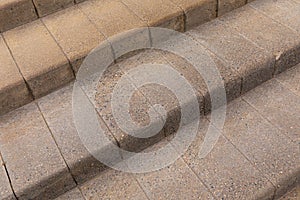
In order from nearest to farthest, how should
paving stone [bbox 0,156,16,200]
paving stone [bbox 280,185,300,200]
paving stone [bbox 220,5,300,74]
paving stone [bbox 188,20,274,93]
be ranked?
paving stone [bbox 0,156,16,200] → paving stone [bbox 280,185,300,200] → paving stone [bbox 188,20,274,93] → paving stone [bbox 220,5,300,74]

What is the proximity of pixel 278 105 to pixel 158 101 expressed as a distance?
87cm

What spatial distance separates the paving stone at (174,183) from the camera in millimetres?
1936

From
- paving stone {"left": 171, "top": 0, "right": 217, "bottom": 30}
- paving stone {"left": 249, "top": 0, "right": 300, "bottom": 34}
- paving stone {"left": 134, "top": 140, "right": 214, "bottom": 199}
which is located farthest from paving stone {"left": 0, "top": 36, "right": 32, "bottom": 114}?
paving stone {"left": 249, "top": 0, "right": 300, "bottom": 34}

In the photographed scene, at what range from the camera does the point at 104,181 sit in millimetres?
2043

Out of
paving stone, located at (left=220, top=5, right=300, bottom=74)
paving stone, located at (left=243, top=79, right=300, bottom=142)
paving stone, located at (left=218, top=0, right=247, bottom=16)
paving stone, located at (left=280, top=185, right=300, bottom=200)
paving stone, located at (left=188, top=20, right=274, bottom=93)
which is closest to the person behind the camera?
paving stone, located at (left=280, top=185, right=300, bottom=200)

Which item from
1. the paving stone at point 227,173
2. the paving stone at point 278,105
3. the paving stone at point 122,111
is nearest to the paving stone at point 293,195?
the paving stone at point 227,173

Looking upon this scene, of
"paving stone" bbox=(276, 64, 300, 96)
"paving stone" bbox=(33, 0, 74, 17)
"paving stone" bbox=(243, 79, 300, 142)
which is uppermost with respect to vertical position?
"paving stone" bbox=(33, 0, 74, 17)

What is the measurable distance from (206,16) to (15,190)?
190 cm

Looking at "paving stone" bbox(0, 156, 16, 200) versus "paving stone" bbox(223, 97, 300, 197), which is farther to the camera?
"paving stone" bbox(223, 97, 300, 197)

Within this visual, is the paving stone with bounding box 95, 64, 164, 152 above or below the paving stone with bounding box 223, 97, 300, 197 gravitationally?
above

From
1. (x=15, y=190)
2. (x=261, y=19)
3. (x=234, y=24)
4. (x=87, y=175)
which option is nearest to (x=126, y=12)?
(x=234, y=24)

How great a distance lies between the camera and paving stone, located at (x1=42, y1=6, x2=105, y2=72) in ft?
7.53

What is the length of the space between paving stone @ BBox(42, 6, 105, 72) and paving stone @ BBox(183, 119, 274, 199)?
99cm

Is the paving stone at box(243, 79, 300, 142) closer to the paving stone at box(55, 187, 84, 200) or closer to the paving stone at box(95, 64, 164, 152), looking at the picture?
the paving stone at box(95, 64, 164, 152)
